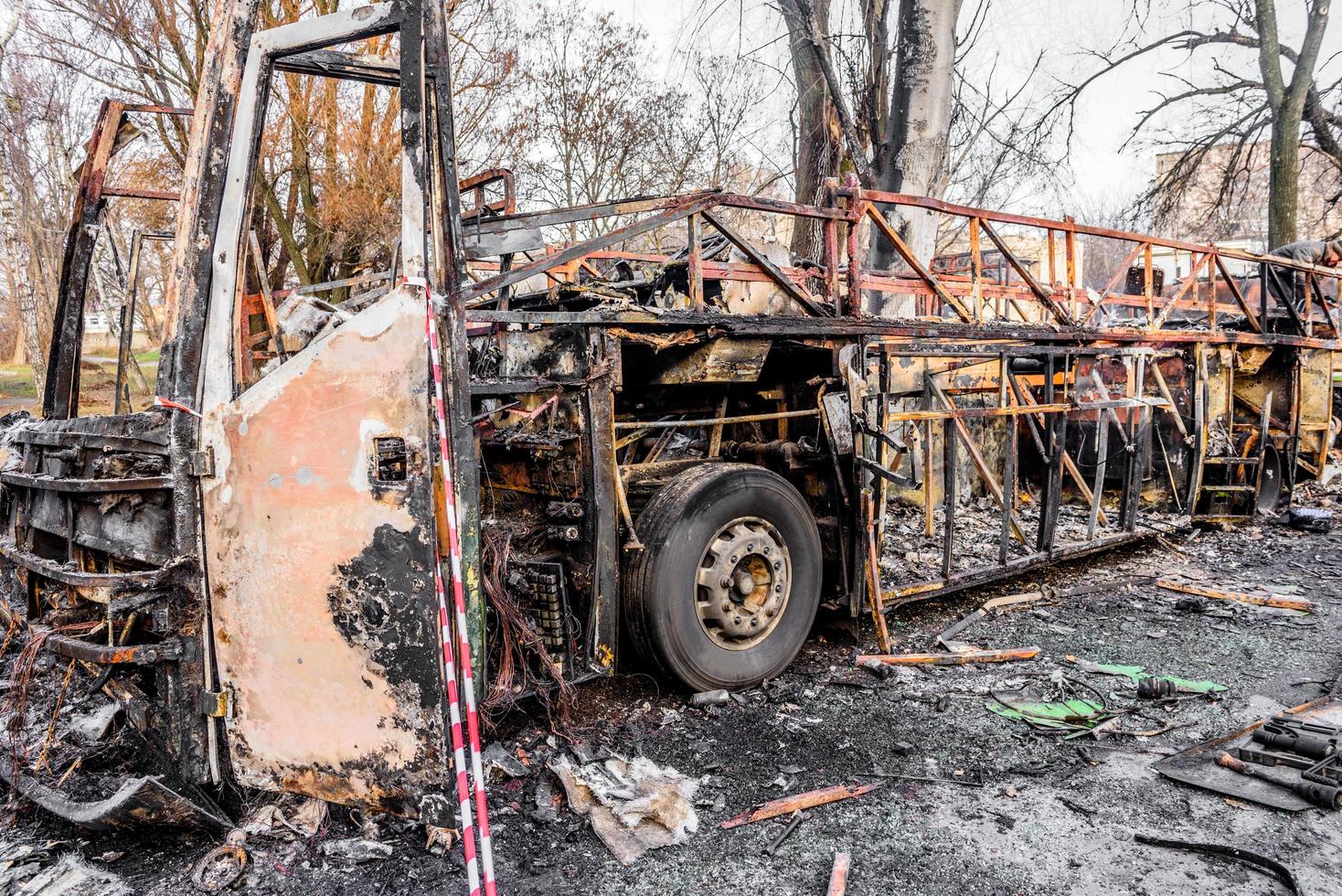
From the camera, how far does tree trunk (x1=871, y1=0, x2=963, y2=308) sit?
1009 cm

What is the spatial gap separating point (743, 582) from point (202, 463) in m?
2.56

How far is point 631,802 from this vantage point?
3180 mm

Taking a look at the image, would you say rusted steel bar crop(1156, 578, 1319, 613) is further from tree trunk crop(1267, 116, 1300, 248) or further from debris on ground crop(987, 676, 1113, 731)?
tree trunk crop(1267, 116, 1300, 248)

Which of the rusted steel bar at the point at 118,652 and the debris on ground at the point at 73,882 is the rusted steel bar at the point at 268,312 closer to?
the rusted steel bar at the point at 118,652

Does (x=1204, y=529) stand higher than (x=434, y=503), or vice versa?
(x=434, y=503)

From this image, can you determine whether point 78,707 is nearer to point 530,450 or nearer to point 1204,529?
point 530,450

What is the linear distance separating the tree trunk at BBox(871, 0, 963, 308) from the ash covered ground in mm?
6178

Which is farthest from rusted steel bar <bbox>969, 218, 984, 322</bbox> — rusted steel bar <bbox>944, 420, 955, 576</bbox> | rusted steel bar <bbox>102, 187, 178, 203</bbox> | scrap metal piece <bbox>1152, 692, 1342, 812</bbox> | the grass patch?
the grass patch

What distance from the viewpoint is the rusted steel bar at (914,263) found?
16.7 ft

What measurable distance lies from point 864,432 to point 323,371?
10.3ft

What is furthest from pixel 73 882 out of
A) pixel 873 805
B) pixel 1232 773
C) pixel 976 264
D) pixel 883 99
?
pixel 883 99

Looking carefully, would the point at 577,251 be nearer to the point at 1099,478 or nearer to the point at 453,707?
the point at 453,707

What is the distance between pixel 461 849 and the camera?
289cm

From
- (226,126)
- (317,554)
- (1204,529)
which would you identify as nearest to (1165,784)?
(317,554)
